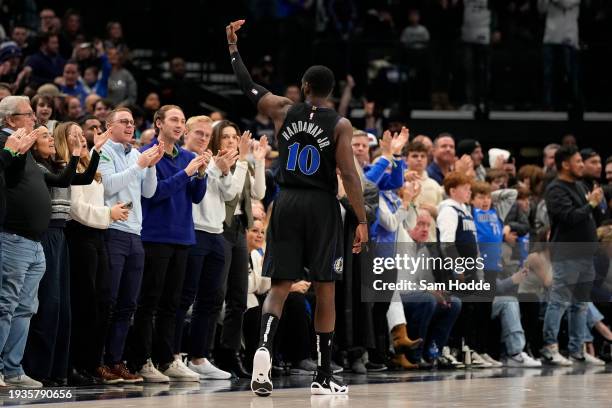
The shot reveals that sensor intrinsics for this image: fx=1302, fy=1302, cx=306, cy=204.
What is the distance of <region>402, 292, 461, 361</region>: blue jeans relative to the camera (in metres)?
13.0

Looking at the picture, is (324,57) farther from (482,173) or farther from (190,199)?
(190,199)

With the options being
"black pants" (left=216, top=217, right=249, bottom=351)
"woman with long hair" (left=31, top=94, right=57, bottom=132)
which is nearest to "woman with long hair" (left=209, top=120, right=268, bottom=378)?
"black pants" (left=216, top=217, right=249, bottom=351)

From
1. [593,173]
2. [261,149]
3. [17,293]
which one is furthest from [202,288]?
[593,173]

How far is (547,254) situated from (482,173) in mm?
1638

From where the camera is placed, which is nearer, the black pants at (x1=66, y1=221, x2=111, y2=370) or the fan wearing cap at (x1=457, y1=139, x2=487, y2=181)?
the black pants at (x1=66, y1=221, x2=111, y2=370)

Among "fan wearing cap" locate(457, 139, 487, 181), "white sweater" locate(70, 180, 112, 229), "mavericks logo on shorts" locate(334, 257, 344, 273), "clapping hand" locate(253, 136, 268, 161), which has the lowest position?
"mavericks logo on shorts" locate(334, 257, 344, 273)

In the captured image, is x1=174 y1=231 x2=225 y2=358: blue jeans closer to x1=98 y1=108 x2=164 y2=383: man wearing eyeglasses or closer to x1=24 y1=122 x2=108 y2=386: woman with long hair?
x1=98 y1=108 x2=164 y2=383: man wearing eyeglasses

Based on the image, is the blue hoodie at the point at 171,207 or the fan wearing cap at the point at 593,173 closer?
the blue hoodie at the point at 171,207

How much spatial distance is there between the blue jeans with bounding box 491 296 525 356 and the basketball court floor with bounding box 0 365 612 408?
70.8 inches

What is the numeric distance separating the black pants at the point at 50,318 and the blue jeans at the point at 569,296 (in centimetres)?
613

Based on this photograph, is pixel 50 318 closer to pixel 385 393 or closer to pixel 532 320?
pixel 385 393

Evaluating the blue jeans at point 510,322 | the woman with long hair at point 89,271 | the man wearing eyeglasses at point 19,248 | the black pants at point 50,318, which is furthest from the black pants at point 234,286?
the blue jeans at point 510,322

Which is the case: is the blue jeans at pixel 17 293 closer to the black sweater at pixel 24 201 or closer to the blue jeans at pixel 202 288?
the black sweater at pixel 24 201

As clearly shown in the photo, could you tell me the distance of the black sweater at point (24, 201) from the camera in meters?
9.43
